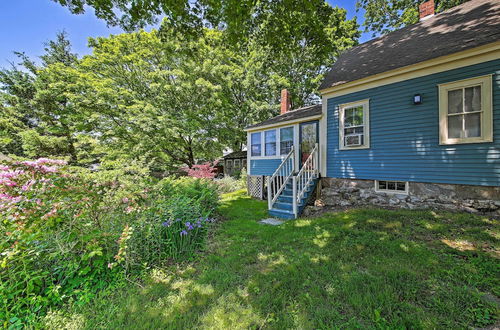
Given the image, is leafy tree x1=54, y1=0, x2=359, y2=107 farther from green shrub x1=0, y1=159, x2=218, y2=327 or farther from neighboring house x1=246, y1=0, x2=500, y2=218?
green shrub x1=0, y1=159, x2=218, y2=327

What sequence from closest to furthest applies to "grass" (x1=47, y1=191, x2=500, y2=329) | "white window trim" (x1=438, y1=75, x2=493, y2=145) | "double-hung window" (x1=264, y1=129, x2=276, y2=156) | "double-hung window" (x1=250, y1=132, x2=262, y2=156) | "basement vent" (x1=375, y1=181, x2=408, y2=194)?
"grass" (x1=47, y1=191, x2=500, y2=329) < "white window trim" (x1=438, y1=75, x2=493, y2=145) < "basement vent" (x1=375, y1=181, x2=408, y2=194) < "double-hung window" (x1=264, y1=129, x2=276, y2=156) < "double-hung window" (x1=250, y1=132, x2=262, y2=156)

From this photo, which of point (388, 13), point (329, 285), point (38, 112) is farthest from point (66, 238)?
point (388, 13)

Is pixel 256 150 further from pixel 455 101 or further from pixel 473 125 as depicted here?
pixel 473 125

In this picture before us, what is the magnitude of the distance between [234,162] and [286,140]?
33.0 feet

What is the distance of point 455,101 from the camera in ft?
15.6

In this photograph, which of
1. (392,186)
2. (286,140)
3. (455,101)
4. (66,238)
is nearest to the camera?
(66,238)

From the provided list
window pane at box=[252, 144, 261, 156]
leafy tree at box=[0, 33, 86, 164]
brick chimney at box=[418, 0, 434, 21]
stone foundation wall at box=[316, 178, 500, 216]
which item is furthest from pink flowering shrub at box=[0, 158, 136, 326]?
leafy tree at box=[0, 33, 86, 164]

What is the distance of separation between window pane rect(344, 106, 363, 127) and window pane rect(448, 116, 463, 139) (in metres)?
2.05

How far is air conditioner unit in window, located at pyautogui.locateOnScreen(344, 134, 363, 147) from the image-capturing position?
6.21 m

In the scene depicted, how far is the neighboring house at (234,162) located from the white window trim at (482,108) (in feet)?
43.7

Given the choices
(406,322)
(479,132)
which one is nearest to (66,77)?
(406,322)

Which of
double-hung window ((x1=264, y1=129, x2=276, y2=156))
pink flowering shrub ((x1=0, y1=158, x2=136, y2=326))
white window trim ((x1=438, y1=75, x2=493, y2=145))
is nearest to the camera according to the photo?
pink flowering shrub ((x1=0, y1=158, x2=136, y2=326))

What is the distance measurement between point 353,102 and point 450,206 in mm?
3874

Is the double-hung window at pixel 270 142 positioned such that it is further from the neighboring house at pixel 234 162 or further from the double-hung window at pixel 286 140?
the neighboring house at pixel 234 162
